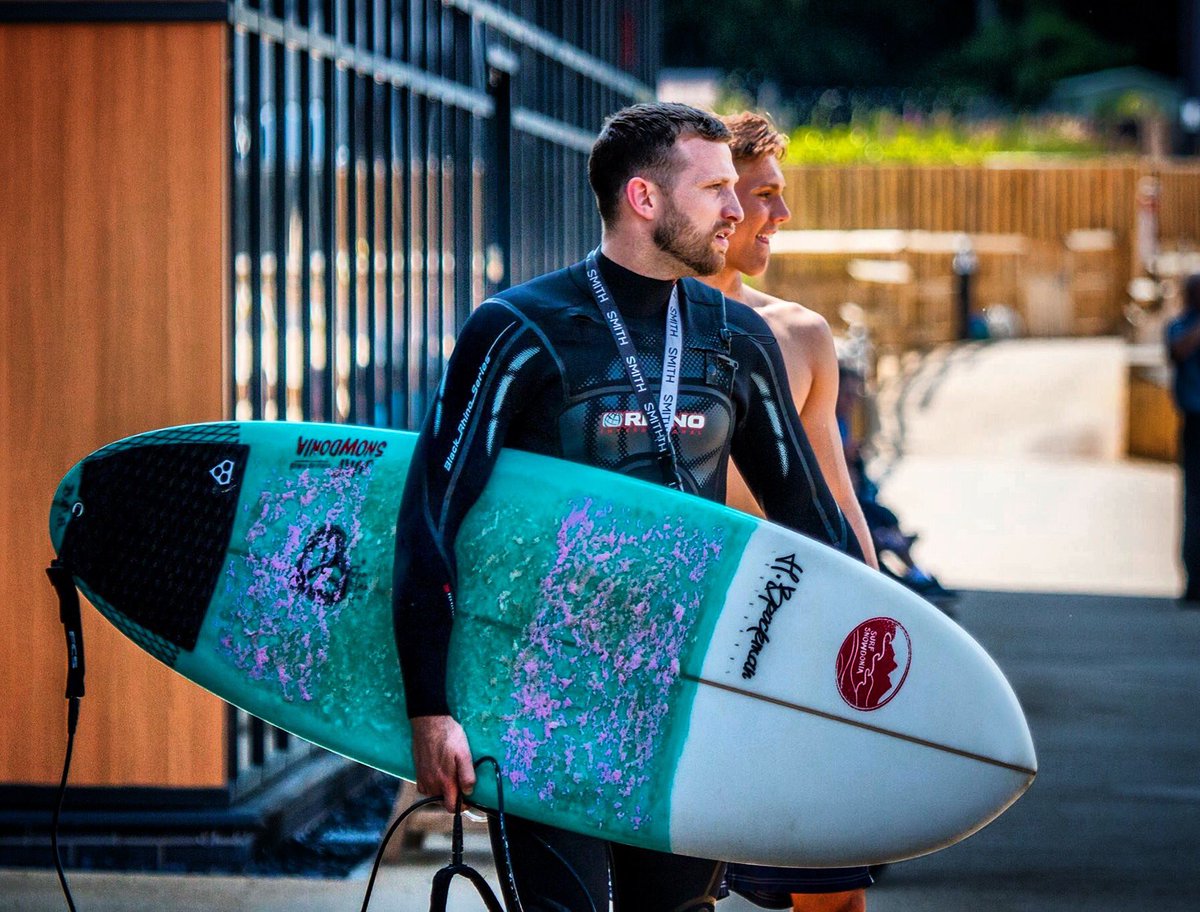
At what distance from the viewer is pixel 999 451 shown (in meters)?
15.8

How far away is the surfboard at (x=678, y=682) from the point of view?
275 cm

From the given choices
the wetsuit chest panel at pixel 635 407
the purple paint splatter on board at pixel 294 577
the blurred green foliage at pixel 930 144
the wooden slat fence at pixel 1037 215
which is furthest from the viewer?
the blurred green foliage at pixel 930 144

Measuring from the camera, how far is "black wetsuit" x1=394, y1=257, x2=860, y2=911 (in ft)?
8.41

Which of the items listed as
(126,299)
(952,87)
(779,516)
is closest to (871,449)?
(126,299)

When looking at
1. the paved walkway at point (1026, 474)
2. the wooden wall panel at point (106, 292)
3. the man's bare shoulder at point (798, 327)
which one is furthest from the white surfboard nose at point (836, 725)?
the paved walkway at point (1026, 474)

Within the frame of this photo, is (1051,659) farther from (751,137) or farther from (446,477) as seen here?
(446,477)

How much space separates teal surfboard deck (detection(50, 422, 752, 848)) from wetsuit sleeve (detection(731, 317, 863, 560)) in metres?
0.12

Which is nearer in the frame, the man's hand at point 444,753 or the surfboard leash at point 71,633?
the man's hand at point 444,753

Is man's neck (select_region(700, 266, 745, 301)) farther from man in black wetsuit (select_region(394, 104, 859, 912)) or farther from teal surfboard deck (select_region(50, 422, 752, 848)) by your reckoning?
teal surfboard deck (select_region(50, 422, 752, 848))

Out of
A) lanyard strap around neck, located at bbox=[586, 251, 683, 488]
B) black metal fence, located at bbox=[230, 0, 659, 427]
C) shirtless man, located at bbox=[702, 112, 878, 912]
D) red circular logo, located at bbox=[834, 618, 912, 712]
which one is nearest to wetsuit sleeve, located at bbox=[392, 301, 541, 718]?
lanyard strap around neck, located at bbox=[586, 251, 683, 488]

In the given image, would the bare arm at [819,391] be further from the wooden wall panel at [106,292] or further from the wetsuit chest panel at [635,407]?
the wooden wall panel at [106,292]

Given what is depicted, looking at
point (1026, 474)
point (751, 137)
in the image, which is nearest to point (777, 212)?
point (751, 137)

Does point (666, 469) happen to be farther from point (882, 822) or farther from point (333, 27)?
point (333, 27)

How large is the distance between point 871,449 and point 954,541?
2959 mm
